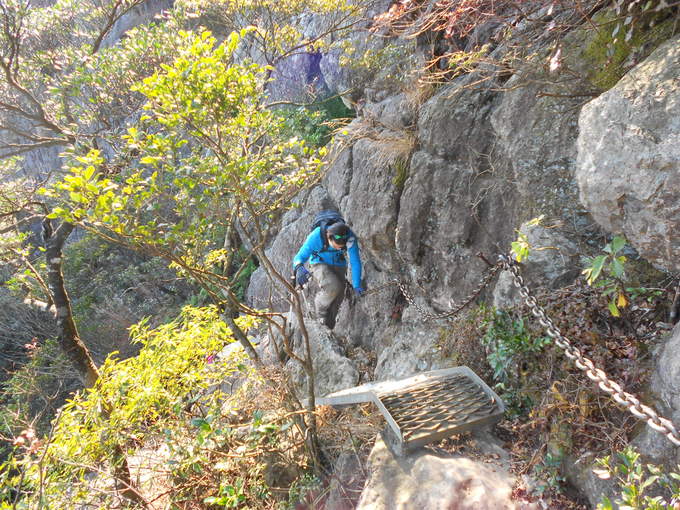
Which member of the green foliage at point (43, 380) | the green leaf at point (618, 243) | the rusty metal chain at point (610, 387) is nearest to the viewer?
the rusty metal chain at point (610, 387)

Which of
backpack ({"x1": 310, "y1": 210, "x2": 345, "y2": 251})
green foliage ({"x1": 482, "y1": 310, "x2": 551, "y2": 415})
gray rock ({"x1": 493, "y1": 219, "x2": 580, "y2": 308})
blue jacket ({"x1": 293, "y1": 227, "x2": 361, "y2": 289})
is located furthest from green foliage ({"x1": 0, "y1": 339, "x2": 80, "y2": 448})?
gray rock ({"x1": 493, "y1": 219, "x2": 580, "y2": 308})

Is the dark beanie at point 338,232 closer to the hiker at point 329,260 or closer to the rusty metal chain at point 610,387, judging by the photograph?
the hiker at point 329,260

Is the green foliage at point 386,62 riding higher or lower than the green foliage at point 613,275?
higher

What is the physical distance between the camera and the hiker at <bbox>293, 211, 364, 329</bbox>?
19.1 feet

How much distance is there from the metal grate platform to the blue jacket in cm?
264

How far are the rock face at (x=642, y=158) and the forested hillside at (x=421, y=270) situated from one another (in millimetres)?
12

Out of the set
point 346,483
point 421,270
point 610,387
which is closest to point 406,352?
point 421,270

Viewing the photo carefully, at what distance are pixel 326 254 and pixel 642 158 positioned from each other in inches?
180

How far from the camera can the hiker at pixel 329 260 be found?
5812 mm

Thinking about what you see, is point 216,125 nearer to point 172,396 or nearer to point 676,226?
point 172,396

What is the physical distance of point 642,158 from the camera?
217 centimetres

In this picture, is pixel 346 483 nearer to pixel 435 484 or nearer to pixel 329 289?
pixel 435 484

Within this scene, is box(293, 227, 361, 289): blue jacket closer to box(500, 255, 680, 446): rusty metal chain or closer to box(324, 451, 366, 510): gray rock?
box(324, 451, 366, 510): gray rock

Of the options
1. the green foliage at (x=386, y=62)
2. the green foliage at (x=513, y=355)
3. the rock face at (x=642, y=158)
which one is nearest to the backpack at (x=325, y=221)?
the green foliage at (x=386, y=62)
